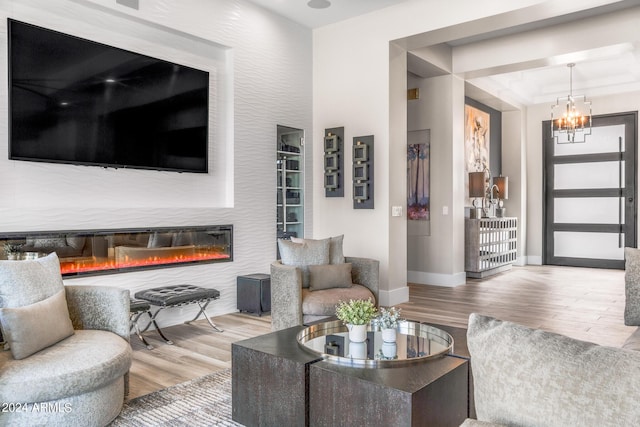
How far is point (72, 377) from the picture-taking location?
6.88ft

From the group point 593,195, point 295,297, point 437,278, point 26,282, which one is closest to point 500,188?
point 593,195

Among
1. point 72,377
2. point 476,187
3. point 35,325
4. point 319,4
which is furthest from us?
point 476,187

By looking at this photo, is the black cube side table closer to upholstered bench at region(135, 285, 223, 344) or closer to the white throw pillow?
upholstered bench at region(135, 285, 223, 344)

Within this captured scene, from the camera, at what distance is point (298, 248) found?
13.3 ft

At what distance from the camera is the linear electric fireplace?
11.5 feet

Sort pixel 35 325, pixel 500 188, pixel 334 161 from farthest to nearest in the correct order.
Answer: pixel 500 188, pixel 334 161, pixel 35 325

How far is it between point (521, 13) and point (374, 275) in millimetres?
2927

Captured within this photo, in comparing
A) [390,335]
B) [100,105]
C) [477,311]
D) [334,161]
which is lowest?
[477,311]

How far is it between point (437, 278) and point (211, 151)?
12.3 feet

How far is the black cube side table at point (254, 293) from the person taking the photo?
15.7 ft

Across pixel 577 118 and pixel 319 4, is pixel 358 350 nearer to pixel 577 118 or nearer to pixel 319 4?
pixel 319 4

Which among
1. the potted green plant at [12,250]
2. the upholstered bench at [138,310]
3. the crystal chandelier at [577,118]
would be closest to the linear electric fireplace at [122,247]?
the potted green plant at [12,250]

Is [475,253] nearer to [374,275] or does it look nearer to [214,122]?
[374,275]

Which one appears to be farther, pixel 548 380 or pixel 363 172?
pixel 363 172
